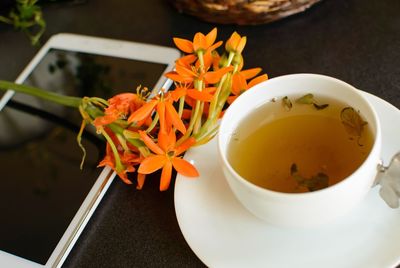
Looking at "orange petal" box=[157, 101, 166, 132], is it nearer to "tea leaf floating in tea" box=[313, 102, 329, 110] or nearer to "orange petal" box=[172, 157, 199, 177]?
"orange petal" box=[172, 157, 199, 177]

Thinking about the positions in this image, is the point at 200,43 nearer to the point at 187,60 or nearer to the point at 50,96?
the point at 187,60

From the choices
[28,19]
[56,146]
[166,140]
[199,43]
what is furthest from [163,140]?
[28,19]

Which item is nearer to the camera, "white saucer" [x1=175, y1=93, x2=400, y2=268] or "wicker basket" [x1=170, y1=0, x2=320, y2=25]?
"white saucer" [x1=175, y1=93, x2=400, y2=268]

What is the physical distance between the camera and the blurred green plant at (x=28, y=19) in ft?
2.49

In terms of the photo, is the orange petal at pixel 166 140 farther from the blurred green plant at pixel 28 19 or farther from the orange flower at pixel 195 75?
the blurred green plant at pixel 28 19

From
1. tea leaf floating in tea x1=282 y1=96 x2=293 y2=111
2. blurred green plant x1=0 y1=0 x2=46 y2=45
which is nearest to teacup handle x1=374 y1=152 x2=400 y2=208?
tea leaf floating in tea x1=282 y1=96 x2=293 y2=111

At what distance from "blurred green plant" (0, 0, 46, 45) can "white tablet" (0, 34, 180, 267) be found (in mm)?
55

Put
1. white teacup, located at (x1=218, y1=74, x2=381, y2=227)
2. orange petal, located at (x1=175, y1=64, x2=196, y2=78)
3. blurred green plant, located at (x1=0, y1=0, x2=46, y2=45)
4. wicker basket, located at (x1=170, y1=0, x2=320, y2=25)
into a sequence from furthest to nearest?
blurred green plant, located at (x1=0, y1=0, x2=46, y2=45) < wicker basket, located at (x1=170, y1=0, x2=320, y2=25) < orange petal, located at (x1=175, y1=64, x2=196, y2=78) < white teacup, located at (x1=218, y1=74, x2=381, y2=227)

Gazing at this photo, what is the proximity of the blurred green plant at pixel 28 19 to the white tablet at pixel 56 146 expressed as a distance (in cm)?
6

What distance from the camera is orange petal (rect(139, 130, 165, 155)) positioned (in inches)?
Answer: 17.5

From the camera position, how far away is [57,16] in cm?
78

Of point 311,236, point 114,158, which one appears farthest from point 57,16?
point 311,236

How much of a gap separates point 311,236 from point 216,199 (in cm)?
9

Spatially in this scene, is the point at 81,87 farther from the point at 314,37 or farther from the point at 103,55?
the point at 314,37
